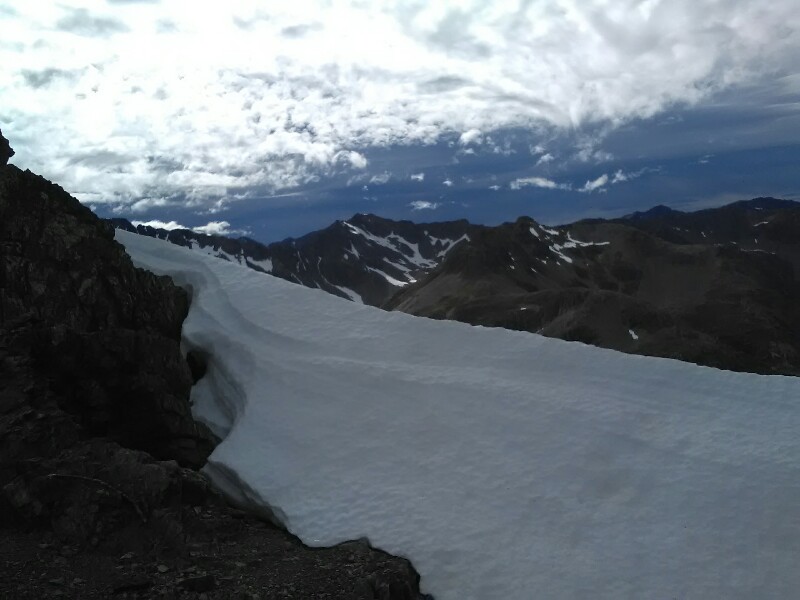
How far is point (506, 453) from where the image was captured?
23.1 metres

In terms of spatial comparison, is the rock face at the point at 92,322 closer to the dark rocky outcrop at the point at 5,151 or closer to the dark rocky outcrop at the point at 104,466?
the dark rocky outcrop at the point at 104,466

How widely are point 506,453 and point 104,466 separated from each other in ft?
40.3

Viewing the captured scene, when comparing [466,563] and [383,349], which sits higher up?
[383,349]

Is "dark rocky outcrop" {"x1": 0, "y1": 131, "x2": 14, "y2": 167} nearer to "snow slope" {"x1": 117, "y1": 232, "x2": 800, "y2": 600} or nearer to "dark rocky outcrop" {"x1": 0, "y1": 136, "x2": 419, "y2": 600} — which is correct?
"dark rocky outcrop" {"x1": 0, "y1": 136, "x2": 419, "y2": 600}

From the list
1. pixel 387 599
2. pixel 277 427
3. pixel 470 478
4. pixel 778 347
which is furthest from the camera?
pixel 778 347

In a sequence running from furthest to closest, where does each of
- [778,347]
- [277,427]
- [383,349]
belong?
[778,347], [383,349], [277,427]

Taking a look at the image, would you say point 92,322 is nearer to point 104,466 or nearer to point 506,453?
point 104,466

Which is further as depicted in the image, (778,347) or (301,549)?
(778,347)

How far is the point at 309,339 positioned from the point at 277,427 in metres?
5.66

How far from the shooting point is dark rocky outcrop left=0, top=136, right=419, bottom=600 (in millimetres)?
15836

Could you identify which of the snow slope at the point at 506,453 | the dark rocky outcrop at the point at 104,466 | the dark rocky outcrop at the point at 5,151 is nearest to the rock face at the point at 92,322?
the dark rocky outcrop at the point at 104,466

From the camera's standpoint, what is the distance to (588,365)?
27.5m

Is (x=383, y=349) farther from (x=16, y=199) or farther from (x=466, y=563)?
(x=16, y=199)

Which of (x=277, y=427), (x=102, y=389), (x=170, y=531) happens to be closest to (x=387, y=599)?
(x=170, y=531)
